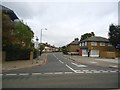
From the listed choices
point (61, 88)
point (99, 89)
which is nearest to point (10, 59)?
point (61, 88)

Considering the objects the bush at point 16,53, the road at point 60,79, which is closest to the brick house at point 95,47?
the bush at point 16,53

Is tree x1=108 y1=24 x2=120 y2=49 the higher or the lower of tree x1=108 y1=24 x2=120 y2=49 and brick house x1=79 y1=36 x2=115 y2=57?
the higher

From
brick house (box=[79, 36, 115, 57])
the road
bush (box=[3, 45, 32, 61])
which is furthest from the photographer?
brick house (box=[79, 36, 115, 57])

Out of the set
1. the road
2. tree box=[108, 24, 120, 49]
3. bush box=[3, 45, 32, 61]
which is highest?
tree box=[108, 24, 120, 49]

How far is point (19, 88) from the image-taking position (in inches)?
236

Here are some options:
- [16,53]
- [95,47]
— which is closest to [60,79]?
[16,53]

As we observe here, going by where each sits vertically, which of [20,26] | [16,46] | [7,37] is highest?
[20,26]

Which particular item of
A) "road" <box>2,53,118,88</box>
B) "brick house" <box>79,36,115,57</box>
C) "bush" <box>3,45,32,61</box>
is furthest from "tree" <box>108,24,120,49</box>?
"bush" <box>3,45,32,61</box>

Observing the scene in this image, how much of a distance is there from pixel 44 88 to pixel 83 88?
220cm

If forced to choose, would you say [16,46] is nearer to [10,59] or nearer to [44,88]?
[10,59]

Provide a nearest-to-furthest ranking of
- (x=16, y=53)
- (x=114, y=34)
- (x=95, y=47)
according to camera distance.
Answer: (x=16, y=53) < (x=114, y=34) < (x=95, y=47)

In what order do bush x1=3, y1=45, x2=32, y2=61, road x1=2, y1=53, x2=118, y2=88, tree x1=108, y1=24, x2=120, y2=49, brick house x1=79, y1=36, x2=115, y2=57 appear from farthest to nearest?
brick house x1=79, y1=36, x2=115, y2=57, tree x1=108, y1=24, x2=120, y2=49, bush x1=3, y1=45, x2=32, y2=61, road x1=2, y1=53, x2=118, y2=88

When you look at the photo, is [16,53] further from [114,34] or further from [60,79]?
[114,34]

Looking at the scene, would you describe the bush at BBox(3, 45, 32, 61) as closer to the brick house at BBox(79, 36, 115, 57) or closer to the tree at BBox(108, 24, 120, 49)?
the brick house at BBox(79, 36, 115, 57)
